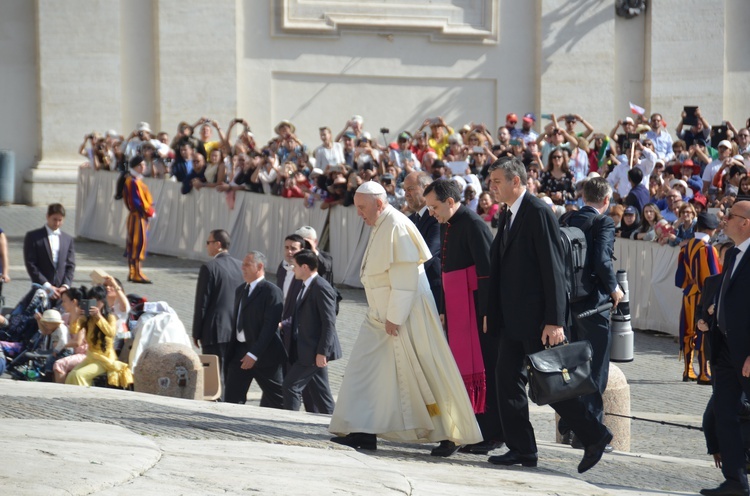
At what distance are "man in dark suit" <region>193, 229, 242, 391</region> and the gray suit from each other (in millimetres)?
1197

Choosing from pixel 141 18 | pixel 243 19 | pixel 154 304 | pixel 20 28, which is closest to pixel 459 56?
pixel 243 19

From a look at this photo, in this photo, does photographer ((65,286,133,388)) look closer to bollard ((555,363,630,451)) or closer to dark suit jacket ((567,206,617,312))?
bollard ((555,363,630,451))

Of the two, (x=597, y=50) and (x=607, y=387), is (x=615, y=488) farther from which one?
(x=597, y=50)

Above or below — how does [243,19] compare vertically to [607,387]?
above

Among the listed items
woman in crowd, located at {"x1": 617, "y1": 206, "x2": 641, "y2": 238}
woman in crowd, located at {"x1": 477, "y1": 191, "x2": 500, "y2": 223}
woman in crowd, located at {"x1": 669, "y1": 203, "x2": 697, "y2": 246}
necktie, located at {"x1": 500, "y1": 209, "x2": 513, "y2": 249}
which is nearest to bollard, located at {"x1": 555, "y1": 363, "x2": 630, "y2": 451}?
necktie, located at {"x1": 500, "y1": 209, "x2": 513, "y2": 249}

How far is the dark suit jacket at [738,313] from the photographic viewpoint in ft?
26.6

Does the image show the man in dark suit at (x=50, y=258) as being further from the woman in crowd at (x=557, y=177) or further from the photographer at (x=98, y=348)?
the woman in crowd at (x=557, y=177)

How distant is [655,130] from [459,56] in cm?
990

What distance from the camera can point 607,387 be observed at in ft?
34.0

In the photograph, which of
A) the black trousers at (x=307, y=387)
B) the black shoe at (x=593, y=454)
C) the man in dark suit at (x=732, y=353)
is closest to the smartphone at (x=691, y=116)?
the black trousers at (x=307, y=387)

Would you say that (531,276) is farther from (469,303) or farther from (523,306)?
(469,303)

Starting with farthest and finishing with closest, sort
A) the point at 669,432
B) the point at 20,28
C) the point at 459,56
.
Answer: the point at 459,56
the point at 20,28
the point at 669,432

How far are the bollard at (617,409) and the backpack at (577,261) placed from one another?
1118 millimetres

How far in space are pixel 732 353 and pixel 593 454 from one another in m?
0.99
